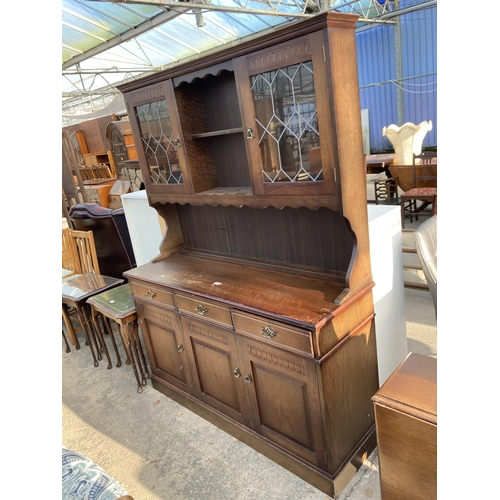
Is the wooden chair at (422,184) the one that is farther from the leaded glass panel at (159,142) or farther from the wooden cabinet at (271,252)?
the leaded glass panel at (159,142)

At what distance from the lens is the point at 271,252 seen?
2201 millimetres

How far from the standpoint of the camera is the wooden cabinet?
4.96ft

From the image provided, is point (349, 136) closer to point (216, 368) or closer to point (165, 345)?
point (216, 368)

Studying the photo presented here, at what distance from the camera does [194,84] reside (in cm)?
209

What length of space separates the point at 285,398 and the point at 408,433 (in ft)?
1.98

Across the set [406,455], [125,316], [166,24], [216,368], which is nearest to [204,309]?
[216,368]

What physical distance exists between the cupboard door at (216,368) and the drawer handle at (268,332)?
0.24 metres

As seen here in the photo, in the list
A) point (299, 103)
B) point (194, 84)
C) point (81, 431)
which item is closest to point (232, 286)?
point (299, 103)

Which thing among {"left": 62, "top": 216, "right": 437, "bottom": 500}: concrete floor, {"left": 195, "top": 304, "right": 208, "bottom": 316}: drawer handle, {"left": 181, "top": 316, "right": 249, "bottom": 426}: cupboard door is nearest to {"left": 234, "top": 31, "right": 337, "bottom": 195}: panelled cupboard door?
{"left": 195, "top": 304, "right": 208, "bottom": 316}: drawer handle
